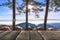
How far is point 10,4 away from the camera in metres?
5.70

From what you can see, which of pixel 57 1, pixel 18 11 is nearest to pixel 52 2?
pixel 57 1

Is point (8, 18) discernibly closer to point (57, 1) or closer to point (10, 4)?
point (10, 4)

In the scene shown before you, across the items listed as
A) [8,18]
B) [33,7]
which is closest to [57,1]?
[33,7]

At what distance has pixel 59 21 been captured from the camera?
582 centimetres

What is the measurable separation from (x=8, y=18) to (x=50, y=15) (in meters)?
1.60

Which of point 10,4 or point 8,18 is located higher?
point 10,4

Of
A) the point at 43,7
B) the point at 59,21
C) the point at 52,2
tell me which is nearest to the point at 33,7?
the point at 43,7

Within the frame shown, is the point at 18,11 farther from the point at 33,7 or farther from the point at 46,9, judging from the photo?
the point at 46,9

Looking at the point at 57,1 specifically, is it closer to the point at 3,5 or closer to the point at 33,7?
the point at 33,7

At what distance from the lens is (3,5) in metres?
5.72

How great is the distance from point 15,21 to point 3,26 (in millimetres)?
486

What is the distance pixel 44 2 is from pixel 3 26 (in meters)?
1.78

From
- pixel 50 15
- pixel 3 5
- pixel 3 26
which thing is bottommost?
pixel 3 26

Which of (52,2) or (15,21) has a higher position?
(52,2)
